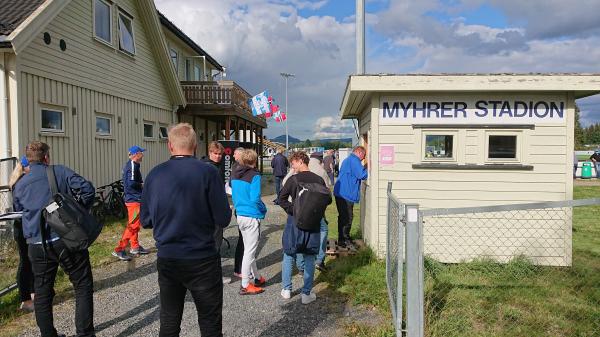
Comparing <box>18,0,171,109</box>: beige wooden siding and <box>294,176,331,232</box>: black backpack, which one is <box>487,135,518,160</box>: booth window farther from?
<box>18,0,171,109</box>: beige wooden siding

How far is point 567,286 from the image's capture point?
5.43m

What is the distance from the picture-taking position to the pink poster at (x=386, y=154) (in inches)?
250

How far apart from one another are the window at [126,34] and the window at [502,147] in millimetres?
10045

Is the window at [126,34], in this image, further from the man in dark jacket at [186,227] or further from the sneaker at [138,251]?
the man in dark jacket at [186,227]

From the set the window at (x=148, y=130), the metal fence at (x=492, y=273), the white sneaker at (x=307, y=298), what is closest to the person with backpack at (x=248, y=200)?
the white sneaker at (x=307, y=298)

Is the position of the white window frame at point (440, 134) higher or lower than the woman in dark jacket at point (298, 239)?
higher

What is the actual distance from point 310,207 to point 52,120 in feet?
23.0

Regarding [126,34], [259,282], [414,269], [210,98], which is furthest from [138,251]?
[210,98]

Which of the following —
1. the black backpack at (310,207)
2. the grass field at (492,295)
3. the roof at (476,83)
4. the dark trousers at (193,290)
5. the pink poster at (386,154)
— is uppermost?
the roof at (476,83)

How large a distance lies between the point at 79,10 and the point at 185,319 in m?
8.49

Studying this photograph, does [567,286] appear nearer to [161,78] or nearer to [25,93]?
[25,93]

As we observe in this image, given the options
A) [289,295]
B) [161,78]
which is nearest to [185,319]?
[289,295]

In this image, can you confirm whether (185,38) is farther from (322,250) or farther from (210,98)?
(322,250)

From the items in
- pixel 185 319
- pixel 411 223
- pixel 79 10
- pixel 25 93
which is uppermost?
pixel 79 10
